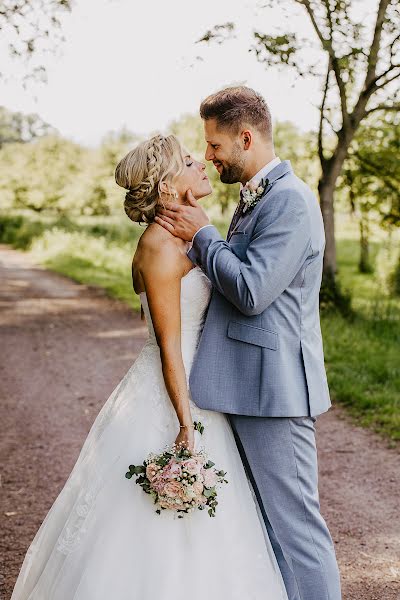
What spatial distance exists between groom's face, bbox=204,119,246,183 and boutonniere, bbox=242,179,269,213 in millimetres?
95

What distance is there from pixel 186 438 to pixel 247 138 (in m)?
1.17

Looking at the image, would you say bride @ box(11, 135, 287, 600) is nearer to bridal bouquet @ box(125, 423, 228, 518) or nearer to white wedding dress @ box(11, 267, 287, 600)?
white wedding dress @ box(11, 267, 287, 600)

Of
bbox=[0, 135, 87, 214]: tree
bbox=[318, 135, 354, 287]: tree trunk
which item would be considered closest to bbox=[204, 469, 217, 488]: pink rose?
bbox=[318, 135, 354, 287]: tree trunk

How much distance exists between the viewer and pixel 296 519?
9.44ft

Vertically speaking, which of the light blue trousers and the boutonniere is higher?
the boutonniere

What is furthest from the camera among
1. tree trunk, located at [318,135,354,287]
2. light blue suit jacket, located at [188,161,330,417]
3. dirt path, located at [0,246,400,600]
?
tree trunk, located at [318,135,354,287]

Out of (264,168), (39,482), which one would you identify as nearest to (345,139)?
(39,482)

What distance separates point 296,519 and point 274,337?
28.1 inches

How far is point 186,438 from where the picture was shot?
288cm

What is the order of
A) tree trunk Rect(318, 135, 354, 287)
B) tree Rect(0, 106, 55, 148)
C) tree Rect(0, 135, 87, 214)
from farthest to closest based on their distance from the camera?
1. tree Rect(0, 135, 87, 214)
2. tree Rect(0, 106, 55, 148)
3. tree trunk Rect(318, 135, 354, 287)

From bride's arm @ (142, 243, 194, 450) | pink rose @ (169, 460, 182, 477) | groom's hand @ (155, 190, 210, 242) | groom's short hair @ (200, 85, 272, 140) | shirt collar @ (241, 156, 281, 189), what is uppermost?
groom's short hair @ (200, 85, 272, 140)

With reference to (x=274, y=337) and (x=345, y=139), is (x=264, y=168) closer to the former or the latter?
(x=274, y=337)

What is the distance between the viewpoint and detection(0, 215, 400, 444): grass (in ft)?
23.6

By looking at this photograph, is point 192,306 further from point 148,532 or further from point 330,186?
point 330,186
